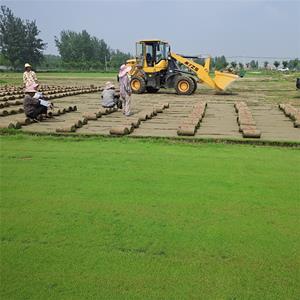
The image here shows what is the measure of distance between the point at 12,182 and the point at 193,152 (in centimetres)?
285

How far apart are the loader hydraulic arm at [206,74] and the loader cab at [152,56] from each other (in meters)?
0.51

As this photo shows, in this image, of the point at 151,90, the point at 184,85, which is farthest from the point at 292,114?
the point at 151,90

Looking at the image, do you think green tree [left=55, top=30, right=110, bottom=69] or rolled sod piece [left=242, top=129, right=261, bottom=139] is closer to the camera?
rolled sod piece [left=242, top=129, right=261, bottom=139]

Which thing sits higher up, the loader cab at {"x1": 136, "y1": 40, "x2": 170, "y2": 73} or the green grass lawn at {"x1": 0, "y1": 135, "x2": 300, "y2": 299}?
the loader cab at {"x1": 136, "y1": 40, "x2": 170, "y2": 73}

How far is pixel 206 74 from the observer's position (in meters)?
17.8

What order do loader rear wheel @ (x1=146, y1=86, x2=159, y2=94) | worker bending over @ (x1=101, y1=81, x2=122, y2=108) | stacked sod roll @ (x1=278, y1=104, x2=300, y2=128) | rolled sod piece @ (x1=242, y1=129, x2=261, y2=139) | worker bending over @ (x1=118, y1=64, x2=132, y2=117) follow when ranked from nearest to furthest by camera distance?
1. rolled sod piece @ (x1=242, y1=129, x2=261, y2=139)
2. stacked sod roll @ (x1=278, y1=104, x2=300, y2=128)
3. worker bending over @ (x1=118, y1=64, x2=132, y2=117)
4. worker bending over @ (x1=101, y1=81, x2=122, y2=108)
5. loader rear wheel @ (x1=146, y1=86, x2=159, y2=94)

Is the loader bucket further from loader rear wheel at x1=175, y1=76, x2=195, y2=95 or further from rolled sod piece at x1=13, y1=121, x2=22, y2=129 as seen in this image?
rolled sod piece at x1=13, y1=121, x2=22, y2=129

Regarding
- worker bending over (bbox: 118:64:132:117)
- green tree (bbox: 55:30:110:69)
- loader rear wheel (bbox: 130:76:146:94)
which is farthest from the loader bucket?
green tree (bbox: 55:30:110:69)

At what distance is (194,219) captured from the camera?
3791 mm

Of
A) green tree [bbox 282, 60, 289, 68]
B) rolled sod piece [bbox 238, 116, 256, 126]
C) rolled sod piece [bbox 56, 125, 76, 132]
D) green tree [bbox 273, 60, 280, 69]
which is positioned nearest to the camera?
rolled sod piece [bbox 56, 125, 76, 132]

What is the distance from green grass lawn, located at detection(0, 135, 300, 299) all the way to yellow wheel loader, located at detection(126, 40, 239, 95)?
1166 centimetres

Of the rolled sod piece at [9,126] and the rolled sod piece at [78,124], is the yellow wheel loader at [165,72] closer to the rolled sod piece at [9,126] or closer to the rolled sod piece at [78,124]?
the rolled sod piece at [78,124]

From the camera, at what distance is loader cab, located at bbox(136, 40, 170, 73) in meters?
17.2

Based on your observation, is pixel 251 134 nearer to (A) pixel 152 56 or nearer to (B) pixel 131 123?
(B) pixel 131 123
